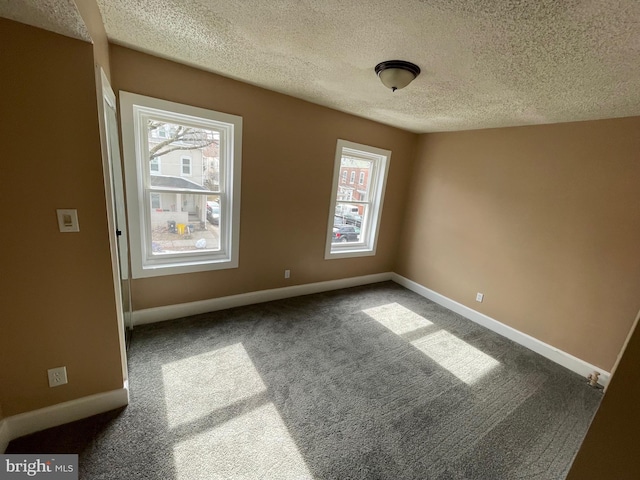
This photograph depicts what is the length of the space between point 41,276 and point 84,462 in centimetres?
99

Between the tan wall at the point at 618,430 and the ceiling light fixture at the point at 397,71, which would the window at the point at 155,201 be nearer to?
the ceiling light fixture at the point at 397,71

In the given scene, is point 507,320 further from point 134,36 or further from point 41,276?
point 134,36

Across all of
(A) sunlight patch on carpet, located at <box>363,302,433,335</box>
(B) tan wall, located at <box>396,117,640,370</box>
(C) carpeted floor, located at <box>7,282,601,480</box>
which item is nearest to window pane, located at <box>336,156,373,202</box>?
(B) tan wall, located at <box>396,117,640,370</box>

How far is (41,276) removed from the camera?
1.33 metres

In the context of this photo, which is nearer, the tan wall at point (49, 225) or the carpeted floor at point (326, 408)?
the tan wall at point (49, 225)

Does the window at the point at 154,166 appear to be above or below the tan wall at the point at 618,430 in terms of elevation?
above

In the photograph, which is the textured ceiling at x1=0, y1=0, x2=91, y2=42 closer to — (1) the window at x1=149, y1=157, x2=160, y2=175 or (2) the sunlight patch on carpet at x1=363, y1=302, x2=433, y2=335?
(1) the window at x1=149, y1=157, x2=160, y2=175

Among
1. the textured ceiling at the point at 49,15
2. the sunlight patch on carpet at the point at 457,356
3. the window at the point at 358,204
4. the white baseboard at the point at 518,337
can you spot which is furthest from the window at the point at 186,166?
the white baseboard at the point at 518,337

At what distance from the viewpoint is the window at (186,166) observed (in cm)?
A: 247

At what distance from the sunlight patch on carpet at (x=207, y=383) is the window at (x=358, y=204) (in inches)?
73.6

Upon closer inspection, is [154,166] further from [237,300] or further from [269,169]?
[237,300]

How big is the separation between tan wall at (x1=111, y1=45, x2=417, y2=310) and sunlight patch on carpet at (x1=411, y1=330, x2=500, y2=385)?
1.55 meters

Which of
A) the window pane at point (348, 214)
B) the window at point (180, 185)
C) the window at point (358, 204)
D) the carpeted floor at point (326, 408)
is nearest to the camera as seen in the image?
the carpeted floor at point (326, 408)

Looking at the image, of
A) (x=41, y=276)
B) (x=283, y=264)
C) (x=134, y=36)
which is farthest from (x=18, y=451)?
(x=134, y=36)
